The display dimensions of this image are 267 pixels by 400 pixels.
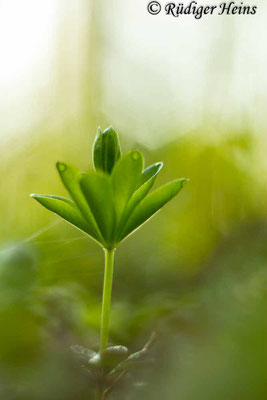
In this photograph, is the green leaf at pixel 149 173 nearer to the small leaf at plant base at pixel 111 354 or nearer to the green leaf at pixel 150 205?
the green leaf at pixel 150 205

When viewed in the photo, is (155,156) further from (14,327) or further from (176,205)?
(14,327)

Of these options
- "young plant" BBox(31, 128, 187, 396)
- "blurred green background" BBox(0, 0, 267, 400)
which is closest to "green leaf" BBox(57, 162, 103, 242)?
"young plant" BBox(31, 128, 187, 396)

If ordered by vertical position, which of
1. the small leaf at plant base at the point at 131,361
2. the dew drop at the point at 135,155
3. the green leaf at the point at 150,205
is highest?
the dew drop at the point at 135,155

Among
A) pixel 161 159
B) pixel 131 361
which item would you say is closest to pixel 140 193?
pixel 131 361

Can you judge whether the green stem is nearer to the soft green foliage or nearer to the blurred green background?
the soft green foliage

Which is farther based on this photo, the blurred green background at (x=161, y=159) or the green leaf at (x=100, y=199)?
the blurred green background at (x=161, y=159)

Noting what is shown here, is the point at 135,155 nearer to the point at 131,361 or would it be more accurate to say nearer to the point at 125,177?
the point at 125,177

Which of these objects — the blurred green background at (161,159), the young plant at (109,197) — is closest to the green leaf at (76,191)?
the young plant at (109,197)

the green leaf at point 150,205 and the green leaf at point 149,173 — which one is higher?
the green leaf at point 149,173
